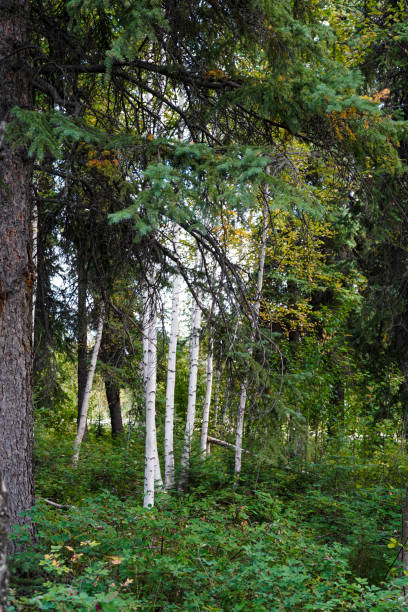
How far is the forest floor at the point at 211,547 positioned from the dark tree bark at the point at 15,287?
39 cm

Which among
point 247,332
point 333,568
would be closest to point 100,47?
point 247,332

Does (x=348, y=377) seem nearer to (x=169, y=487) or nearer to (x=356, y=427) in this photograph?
(x=356, y=427)

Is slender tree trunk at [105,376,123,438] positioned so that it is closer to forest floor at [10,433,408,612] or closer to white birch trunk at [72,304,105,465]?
white birch trunk at [72,304,105,465]

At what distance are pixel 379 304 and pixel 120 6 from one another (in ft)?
19.0

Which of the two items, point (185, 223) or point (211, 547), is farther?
point (211, 547)

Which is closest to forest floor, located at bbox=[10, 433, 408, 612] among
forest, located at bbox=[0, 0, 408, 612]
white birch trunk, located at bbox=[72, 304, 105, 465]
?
forest, located at bbox=[0, 0, 408, 612]

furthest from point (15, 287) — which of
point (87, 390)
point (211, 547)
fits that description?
point (87, 390)

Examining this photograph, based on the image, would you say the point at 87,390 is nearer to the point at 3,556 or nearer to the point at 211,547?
the point at 211,547

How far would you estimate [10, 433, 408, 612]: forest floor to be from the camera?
3.43 m

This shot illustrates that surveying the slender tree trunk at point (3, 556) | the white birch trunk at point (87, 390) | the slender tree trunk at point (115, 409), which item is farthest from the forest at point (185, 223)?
the slender tree trunk at point (115, 409)

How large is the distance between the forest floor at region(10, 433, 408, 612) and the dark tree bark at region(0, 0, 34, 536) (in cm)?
39

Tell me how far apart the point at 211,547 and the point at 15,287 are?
3.25 meters

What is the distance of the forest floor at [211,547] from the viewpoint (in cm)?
343

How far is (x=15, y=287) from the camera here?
4.18 meters
